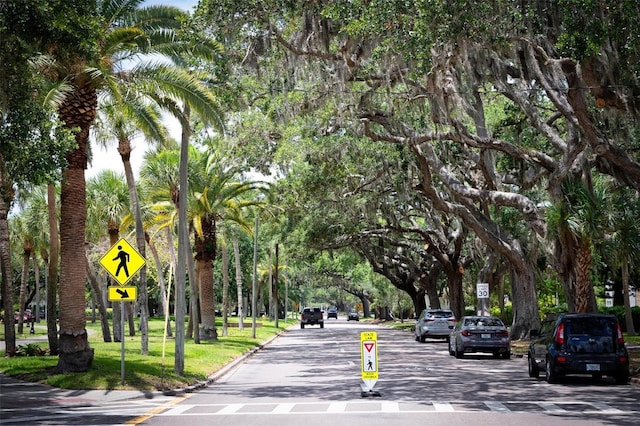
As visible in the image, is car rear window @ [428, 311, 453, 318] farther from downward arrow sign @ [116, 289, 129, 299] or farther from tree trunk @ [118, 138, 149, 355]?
downward arrow sign @ [116, 289, 129, 299]

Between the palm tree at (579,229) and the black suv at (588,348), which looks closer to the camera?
the black suv at (588,348)

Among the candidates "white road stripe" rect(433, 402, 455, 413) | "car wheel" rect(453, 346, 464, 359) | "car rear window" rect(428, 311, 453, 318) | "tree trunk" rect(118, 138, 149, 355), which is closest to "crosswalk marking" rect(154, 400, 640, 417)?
"white road stripe" rect(433, 402, 455, 413)

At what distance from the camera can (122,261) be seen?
19641mm

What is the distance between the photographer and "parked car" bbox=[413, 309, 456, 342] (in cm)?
4331

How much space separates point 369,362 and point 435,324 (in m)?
27.0

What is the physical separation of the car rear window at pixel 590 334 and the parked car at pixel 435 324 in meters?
23.5

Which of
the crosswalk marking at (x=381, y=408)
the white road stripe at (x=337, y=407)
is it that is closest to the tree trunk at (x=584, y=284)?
the crosswalk marking at (x=381, y=408)

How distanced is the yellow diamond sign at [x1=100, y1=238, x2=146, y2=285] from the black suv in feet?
32.7

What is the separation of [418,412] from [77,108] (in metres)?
11.7

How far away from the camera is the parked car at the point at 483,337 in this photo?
98.5ft

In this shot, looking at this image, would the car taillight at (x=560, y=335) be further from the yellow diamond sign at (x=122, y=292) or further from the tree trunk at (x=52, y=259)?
the tree trunk at (x=52, y=259)

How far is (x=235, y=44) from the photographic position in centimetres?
2142

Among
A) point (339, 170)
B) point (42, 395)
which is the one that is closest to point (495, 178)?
point (339, 170)

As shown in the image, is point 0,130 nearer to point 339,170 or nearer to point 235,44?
point 235,44
